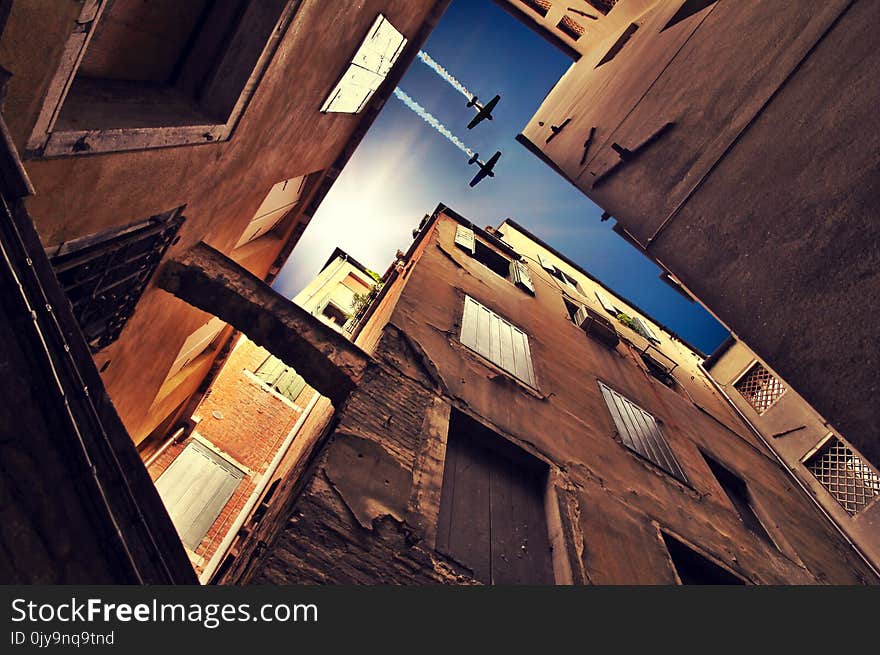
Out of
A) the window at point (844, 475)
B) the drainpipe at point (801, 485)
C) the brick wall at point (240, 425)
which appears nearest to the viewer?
the drainpipe at point (801, 485)

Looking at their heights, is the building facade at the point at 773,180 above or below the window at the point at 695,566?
above

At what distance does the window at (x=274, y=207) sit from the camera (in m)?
6.02

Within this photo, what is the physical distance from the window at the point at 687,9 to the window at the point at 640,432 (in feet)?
17.4

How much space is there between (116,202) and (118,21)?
3.89 ft

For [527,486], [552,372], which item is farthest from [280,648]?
[552,372]

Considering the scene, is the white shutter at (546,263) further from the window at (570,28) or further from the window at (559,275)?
the window at (570,28)

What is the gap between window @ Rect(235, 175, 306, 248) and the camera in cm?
602

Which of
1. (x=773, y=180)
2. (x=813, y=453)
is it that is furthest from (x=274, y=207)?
(x=813, y=453)

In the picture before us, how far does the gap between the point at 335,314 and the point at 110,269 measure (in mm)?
14944

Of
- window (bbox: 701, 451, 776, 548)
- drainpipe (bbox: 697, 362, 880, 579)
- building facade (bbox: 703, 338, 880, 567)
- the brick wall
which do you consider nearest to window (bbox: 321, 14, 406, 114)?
building facade (bbox: 703, 338, 880, 567)

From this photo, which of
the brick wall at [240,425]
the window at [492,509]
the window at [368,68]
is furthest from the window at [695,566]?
the brick wall at [240,425]

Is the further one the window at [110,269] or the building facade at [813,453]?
the building facade at [813,453]

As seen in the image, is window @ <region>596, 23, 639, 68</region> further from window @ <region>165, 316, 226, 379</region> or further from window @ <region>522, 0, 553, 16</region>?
window @ <region>165, 316, 226, 379</region>

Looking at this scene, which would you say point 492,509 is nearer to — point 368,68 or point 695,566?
point 695,566
